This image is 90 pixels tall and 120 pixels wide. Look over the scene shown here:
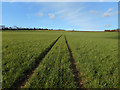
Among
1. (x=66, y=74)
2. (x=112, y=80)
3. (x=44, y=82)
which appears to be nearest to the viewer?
(x=44, y=82)

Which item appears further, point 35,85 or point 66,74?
point 66,74

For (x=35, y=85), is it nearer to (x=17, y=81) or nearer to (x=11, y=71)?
(x=17, y=81)

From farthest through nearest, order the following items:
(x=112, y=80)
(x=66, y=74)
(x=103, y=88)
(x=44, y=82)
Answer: (x=66, y=74) → (x=112, y=80) → (x=44, y=82) → (x=103, y=88)

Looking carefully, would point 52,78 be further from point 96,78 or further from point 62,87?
point 96,78

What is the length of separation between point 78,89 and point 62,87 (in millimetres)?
1337

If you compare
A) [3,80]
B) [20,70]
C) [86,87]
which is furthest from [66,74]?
[3,80]

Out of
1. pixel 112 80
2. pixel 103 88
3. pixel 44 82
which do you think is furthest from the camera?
pixel 112 80

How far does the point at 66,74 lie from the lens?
25.4ft

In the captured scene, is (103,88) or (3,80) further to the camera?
(3,80)

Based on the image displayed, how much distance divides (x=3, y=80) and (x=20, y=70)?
1.67 meters

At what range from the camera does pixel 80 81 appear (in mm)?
7020

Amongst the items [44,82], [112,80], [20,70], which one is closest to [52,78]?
[44,82]

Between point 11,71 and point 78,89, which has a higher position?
point 11,71

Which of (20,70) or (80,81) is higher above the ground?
(20,70)
